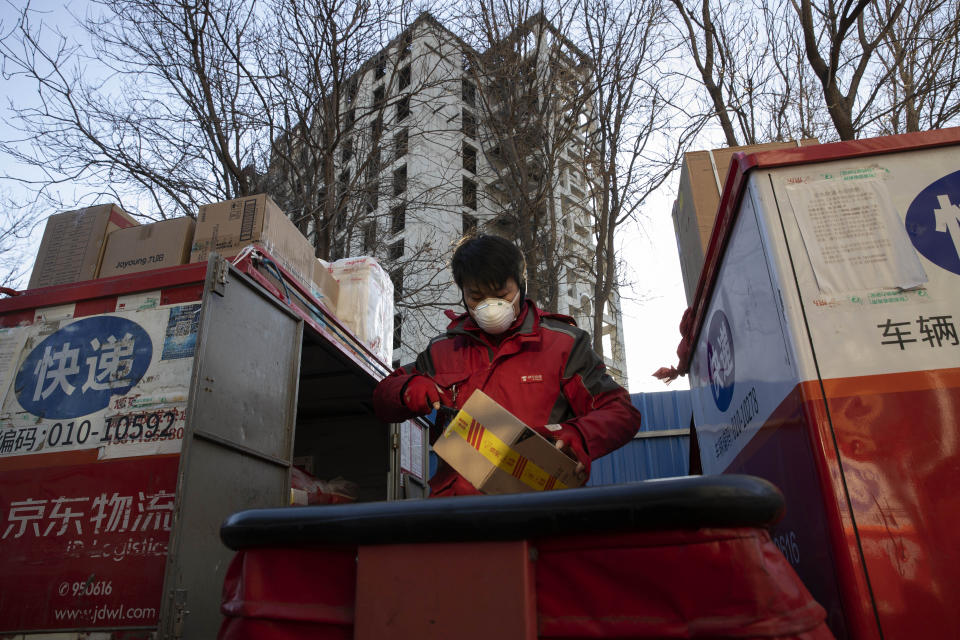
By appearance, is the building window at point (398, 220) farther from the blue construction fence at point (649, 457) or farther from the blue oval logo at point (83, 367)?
the blue oval logo at point (83, 367)

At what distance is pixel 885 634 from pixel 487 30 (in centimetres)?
1175

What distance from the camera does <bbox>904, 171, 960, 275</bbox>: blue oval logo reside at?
1.76 meters

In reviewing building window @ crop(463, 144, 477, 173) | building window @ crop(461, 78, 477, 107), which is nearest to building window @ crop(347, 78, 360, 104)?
building window @ crop(461, 78, 477, 107)

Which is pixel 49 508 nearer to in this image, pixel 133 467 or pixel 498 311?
pixel 133 467

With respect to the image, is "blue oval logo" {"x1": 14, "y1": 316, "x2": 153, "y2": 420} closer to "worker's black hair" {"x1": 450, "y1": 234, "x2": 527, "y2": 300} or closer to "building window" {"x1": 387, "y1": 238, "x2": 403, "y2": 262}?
"worker's black hair" {"x1": 450, "y1": 234, "x2": 527, "y2": 300}

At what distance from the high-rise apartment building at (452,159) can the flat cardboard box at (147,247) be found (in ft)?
19.2

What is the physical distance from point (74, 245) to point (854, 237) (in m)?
4.80

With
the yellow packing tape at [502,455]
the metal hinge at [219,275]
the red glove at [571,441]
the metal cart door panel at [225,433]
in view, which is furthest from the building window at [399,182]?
the yellow packing tape at [502,455]

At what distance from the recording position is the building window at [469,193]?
1353cm

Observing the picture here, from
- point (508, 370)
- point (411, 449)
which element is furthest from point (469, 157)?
point (508, 370)

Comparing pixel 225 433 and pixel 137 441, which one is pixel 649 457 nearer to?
pixel 225 433

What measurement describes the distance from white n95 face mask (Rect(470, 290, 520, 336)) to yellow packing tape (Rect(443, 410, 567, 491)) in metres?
0.79

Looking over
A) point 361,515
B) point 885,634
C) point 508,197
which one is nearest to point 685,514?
point 361,515

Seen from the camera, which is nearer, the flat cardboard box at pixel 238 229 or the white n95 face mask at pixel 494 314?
the white n95 face mask at pixel 494 314
